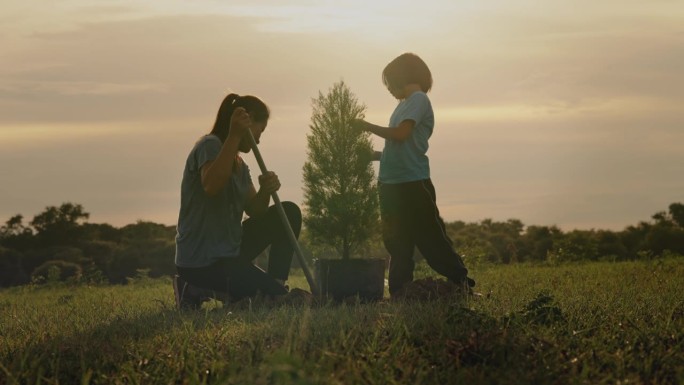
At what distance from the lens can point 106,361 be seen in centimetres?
432

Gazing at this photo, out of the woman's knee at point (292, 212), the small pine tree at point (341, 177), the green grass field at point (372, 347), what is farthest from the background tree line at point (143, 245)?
the green grass field at point (372, 347)

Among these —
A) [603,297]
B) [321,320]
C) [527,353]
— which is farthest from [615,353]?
[603,297]

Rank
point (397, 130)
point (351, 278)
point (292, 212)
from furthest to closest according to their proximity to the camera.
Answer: point (292, 212) → point (351, 278) → point (397, 130)

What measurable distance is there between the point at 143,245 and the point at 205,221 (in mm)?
10615

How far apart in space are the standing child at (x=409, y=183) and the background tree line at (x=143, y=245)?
8.51m

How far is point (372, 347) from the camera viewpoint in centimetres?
420

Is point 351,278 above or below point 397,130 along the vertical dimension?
below

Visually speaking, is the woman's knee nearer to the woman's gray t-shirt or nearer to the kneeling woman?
the kneeling woman

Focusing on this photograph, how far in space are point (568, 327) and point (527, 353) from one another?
2.96ft

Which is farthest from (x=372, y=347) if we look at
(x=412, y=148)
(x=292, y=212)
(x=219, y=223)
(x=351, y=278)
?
(x=292, y=212)

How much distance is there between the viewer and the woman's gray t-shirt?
7211 mm

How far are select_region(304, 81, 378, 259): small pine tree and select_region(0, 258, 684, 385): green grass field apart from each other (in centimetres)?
281

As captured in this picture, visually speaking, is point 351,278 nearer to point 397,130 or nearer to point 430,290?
point 430,290

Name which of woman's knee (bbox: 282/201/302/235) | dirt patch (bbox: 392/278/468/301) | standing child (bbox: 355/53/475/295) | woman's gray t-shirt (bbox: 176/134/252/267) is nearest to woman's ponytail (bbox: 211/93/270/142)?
woman's gray t-shirt (bbox: 176/134/252/267)
